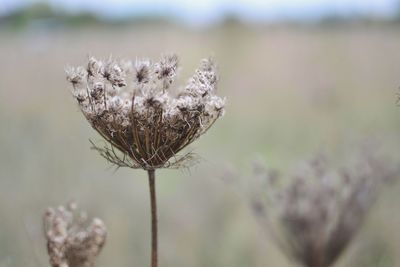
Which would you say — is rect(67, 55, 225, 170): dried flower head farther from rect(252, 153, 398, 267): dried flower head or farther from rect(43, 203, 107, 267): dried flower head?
rect(252, 153, 398, 267): dried flower head

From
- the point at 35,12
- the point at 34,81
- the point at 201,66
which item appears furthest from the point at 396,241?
the point at 35,12

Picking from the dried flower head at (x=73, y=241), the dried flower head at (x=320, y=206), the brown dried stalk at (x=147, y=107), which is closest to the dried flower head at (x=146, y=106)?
the brown dried stalk at (x=147, y=107)

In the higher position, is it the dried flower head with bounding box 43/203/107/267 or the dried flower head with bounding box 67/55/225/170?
the dried flower head with bounding box 67/55/225/170

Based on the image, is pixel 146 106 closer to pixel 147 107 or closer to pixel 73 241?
pixel 147 107

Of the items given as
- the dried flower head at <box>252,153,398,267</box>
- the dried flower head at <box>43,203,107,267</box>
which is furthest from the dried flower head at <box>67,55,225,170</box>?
the dried flower head at <box>252,153,398,267</box>

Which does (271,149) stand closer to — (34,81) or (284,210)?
(34,81)

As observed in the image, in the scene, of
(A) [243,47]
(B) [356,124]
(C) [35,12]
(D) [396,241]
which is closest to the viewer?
(D) [396,241]
